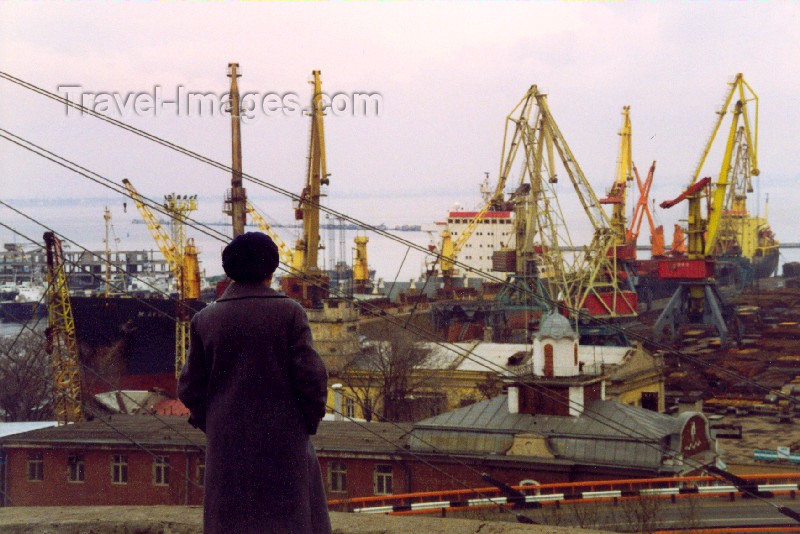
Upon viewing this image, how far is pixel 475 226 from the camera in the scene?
6325 cm

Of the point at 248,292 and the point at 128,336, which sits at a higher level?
the point at 128,336

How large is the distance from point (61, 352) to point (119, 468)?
845 cm

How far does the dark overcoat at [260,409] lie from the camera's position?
3.31 metres

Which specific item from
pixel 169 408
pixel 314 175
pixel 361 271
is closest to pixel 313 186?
pixel 314 175

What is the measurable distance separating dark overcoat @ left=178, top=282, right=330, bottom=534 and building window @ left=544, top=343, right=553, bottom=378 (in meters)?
14.8

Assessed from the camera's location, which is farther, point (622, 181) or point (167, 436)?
point (622, 181)

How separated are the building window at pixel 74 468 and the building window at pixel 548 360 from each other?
775 centimetres

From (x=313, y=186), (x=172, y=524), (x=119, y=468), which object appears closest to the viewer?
(x=172, y=524)

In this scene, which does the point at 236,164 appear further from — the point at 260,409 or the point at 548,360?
the point at 260,409

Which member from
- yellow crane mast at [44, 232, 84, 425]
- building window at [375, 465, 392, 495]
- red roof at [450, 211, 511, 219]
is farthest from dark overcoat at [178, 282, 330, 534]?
red roof at [450, 211, 511, 219]

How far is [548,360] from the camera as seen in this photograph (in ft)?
59.1

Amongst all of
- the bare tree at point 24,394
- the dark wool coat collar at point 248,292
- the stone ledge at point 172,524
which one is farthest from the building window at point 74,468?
the dark wool coat collar at point 248,292

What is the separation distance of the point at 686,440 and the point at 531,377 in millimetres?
2789

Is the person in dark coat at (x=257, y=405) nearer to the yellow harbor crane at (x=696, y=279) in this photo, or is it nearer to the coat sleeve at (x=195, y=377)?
the coat sleeve at (x=195, y=377)
